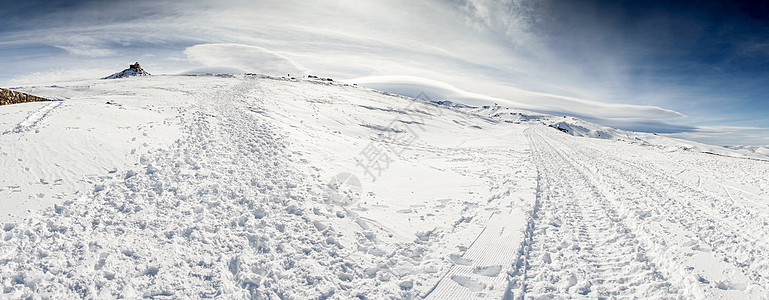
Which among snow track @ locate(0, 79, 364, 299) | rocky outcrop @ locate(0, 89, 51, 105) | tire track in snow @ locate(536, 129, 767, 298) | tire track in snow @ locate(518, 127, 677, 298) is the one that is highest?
rocky outcrop @ locate(0, 89, 51, 105)

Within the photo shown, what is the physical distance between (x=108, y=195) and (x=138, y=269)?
3.14m

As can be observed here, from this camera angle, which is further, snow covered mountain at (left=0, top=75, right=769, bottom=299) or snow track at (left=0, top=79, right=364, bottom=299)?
snow covered mountain at (left=0, top=75, right=769, bottom=299)

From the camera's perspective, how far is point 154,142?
1026 centimetres

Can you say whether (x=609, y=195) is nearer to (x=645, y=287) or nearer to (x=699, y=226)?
(x=699, y=226)

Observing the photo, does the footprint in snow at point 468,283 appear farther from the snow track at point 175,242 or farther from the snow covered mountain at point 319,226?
the snow track at point 175,242

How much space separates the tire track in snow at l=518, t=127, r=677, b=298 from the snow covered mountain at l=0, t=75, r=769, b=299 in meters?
0.03

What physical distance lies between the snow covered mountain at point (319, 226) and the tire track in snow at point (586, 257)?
0.10 ft

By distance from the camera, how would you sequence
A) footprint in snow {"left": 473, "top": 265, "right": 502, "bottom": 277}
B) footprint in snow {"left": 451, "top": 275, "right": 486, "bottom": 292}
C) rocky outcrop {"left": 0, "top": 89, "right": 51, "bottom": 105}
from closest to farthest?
footprint in snow {"left": 451, "top": 275, "right": 486, "bottom": 292}, footprint in snow {"left": 473, "top": 265, "right": 502, "bottom": 277}, rocky outcrop {"left": 0, "top": 89, "right": 51, "bottom": 105}

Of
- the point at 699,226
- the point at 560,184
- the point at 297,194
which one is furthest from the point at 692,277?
the point at 297,194

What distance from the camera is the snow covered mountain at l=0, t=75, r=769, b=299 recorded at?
4676 millimetres

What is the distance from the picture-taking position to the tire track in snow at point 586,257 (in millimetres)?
4680

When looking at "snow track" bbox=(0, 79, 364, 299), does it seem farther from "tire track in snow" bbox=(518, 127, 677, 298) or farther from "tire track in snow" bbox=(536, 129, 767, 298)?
"tire track in snow" bbox=(536, 129, 767, 298)

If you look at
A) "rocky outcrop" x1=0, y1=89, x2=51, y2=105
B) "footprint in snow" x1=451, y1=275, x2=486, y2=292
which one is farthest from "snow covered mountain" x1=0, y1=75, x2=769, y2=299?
"rocky outcrop" x1=0, y1=89, x2=51, y2=105

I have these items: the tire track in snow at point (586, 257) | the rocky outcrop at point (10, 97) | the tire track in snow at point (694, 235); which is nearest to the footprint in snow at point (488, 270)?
the tire track in snow at point (586, 257)
